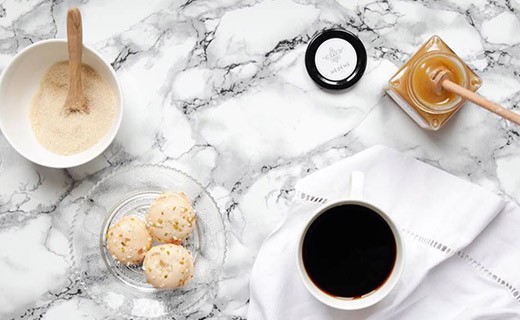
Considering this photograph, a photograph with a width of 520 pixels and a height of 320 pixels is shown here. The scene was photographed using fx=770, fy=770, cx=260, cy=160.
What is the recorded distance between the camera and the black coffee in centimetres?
117

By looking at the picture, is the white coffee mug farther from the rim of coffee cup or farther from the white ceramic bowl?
the white ceramic bowl

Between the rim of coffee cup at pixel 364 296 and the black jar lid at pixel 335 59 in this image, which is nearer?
the rim of coffee cup at pixel 364 296

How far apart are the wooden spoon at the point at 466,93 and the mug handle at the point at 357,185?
0.59 feet

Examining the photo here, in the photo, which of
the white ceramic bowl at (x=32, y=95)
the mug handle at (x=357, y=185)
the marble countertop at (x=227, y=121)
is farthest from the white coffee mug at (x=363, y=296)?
the white ceramic bowl at (x=32, y=95)

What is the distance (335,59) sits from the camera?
1.27m


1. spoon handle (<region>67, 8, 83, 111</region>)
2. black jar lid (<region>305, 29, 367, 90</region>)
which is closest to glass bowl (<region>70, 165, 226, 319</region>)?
spoon handle (<region>67, 8, 83, 111</region>)

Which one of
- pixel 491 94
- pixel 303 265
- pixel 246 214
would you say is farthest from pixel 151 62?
pixel 491 94

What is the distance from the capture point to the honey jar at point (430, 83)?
1219 millimetres

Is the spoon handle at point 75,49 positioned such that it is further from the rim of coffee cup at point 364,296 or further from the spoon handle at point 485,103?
the spoon handle at point 485,103

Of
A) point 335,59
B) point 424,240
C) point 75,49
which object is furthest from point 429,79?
point 75,49

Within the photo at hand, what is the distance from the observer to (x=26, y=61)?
47.9 inches

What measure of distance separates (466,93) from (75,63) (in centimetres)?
60

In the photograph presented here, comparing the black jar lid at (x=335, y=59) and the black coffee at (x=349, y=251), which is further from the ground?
the black jar lid at (x=335, y=59)

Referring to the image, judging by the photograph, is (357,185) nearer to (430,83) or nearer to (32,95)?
(430,83)
